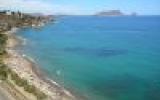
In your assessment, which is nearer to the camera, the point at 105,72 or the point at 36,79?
the point at 36,79

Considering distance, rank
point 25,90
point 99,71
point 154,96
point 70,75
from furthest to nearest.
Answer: point 99,71 < point 70,75 < point 154,96 < point 25,90

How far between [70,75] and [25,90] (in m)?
13.6

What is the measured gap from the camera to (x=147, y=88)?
41.8 m

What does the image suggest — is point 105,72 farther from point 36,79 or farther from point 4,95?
point 4,95

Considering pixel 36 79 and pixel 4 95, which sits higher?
pixel 4 95

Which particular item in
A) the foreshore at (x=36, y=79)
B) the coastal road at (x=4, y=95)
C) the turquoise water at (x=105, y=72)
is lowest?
the turquoise water at (x=105, y=72)

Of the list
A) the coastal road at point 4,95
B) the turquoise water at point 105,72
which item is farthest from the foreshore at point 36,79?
the coastal road at point 4,95

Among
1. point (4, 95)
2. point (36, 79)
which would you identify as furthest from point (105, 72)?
point (4, 95)

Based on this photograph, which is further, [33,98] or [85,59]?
[85,59]

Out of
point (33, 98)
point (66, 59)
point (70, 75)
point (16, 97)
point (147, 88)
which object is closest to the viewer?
point (16, 97)

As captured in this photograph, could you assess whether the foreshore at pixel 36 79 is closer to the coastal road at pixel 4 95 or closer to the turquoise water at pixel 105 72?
the turquoise water at pixel 105 72

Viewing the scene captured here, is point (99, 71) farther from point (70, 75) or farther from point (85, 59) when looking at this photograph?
point (85, 59)

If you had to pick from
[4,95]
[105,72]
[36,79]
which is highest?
[4,95]

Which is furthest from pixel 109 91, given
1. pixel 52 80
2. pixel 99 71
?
pixel 99 71
